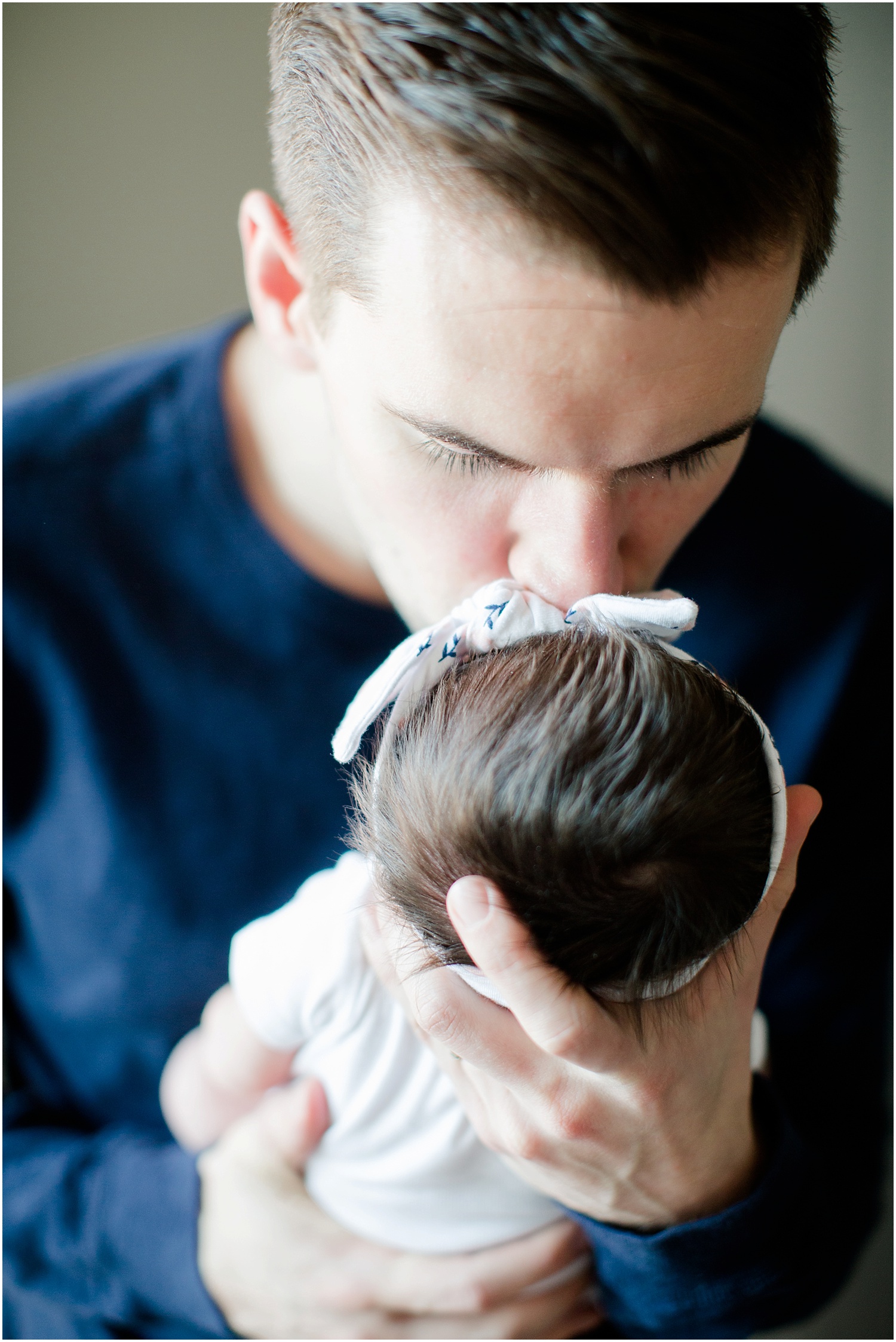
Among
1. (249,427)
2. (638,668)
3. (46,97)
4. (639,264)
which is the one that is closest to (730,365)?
(639,264)

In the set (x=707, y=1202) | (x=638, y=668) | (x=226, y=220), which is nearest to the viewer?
(x=638, y=668)

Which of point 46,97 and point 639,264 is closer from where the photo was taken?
point 639,264

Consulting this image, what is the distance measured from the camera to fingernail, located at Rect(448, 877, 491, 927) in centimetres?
59

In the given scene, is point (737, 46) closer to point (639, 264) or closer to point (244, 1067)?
point (639, 264)

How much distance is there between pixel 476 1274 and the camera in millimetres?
865

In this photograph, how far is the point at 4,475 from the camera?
3.17 feet

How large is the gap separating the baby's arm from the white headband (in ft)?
1.02

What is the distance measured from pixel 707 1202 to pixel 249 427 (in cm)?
92

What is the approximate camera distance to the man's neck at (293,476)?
96 cm

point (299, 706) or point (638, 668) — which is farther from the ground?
point (638, 668)

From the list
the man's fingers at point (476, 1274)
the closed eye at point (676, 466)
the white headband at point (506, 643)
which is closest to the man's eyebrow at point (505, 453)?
the closed eye at point (676, 466)

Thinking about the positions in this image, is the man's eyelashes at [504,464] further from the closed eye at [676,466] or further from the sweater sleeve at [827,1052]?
the sweater sleeve at [827,1052]

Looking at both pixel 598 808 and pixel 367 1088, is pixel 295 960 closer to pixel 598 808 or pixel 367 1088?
pixel 367 1088

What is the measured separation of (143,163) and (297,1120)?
1.21 metres
